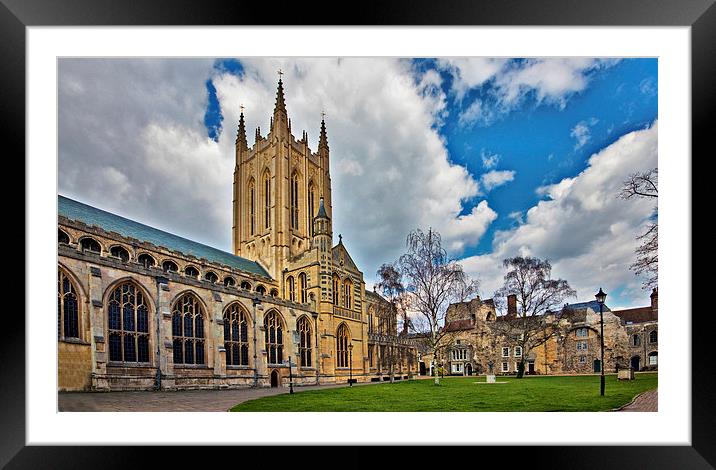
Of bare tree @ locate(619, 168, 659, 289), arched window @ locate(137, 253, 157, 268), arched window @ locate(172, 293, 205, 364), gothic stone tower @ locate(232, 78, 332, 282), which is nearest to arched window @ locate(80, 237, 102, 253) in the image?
arched window @ locate(137, 253, 157, 268)

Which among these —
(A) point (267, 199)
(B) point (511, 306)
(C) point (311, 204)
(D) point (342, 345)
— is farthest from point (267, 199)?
(B) point (511, 306)

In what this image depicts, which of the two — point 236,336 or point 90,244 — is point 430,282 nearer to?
point 236,336

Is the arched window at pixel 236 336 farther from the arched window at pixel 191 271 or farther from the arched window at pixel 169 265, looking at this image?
the arched window at pixel 169 265

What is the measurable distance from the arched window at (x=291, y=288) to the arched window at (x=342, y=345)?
3020 millimetres

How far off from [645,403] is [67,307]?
14.1 metres

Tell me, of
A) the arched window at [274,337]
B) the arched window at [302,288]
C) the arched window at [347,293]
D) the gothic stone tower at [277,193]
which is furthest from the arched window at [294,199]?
the arched window at [274,337]

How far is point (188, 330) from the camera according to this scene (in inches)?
564

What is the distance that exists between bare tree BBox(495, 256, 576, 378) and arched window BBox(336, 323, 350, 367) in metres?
7.45

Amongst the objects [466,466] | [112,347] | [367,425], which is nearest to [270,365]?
[112,347]

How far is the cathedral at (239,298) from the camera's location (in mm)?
11383
